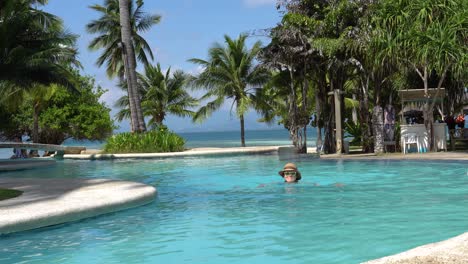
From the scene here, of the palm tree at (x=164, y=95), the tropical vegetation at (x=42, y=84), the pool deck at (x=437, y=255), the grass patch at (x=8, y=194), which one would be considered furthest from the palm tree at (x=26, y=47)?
the palm tree at (x=164, y=95)

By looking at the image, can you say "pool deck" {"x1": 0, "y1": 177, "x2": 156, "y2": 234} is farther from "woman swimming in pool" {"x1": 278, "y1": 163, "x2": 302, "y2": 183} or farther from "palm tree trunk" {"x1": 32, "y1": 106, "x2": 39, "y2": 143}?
"palm tree trunk" {"x1": 32, "y1": 106, "x2": 39, "y2": 143}

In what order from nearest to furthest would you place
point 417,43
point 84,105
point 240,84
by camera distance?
point 417,43 → point 240,84 → point 84,105

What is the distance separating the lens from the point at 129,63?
2577 centimetres

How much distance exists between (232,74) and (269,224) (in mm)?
26290

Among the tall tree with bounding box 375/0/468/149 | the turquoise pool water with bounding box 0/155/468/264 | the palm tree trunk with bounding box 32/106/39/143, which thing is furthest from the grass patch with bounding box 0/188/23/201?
the palm tree trunk with bounding box 32/106/39/143

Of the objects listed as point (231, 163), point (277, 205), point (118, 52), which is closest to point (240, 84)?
point (118, 52)

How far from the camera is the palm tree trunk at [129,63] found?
25344 mm

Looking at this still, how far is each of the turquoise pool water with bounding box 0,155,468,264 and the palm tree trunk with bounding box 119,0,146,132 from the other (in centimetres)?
1219

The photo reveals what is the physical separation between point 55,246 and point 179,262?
193 cm

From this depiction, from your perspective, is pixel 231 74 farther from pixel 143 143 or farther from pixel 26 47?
pixel 26 47

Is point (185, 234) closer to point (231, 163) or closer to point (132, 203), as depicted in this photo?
point (132, 203)

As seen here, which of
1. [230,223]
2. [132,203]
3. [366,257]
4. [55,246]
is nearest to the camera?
[366,257]

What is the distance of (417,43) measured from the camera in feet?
57.0

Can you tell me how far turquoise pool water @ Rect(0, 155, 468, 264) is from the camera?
6.57 meters
